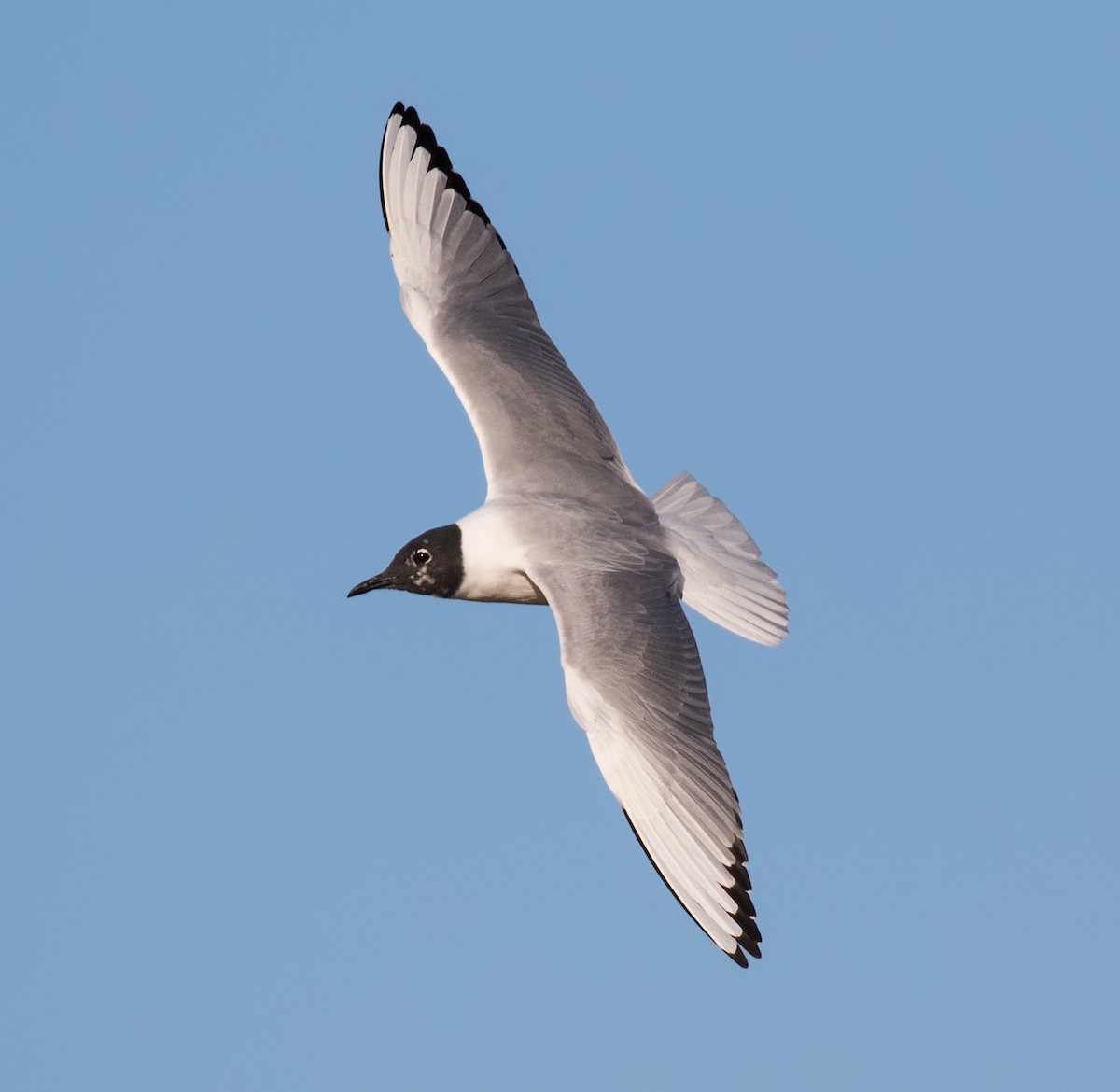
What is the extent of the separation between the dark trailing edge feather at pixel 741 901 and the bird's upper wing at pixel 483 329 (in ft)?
6.69

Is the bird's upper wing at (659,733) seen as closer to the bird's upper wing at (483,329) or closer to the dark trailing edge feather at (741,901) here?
the dark trailing edge feather at (741,901)

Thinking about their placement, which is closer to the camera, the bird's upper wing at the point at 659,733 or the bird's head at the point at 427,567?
the bird's upper wing at the point at 659,733

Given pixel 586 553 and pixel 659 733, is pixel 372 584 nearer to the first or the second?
pixel 586 553

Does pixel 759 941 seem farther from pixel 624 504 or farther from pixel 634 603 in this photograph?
pixel 624 504

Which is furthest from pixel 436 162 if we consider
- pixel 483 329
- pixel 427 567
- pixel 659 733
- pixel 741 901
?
pixel 741 901

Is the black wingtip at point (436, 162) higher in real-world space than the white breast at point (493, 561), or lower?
higher

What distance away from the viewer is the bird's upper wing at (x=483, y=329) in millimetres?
7477

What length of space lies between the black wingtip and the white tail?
5.20 ft

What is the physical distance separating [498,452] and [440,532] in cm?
Result: 50

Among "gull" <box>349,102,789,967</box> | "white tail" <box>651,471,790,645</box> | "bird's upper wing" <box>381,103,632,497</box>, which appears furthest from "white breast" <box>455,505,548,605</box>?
Answer: "white tail" <box>651,471,790,645</box>

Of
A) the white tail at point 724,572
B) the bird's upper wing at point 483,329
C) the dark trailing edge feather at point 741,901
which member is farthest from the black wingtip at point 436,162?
the dark trailing edge feather at point 741,901

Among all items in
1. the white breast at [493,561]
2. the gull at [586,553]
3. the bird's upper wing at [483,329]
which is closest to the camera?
the gull at [586,553]

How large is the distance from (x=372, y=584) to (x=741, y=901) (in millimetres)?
2458

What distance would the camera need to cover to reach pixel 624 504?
734 centimetres
